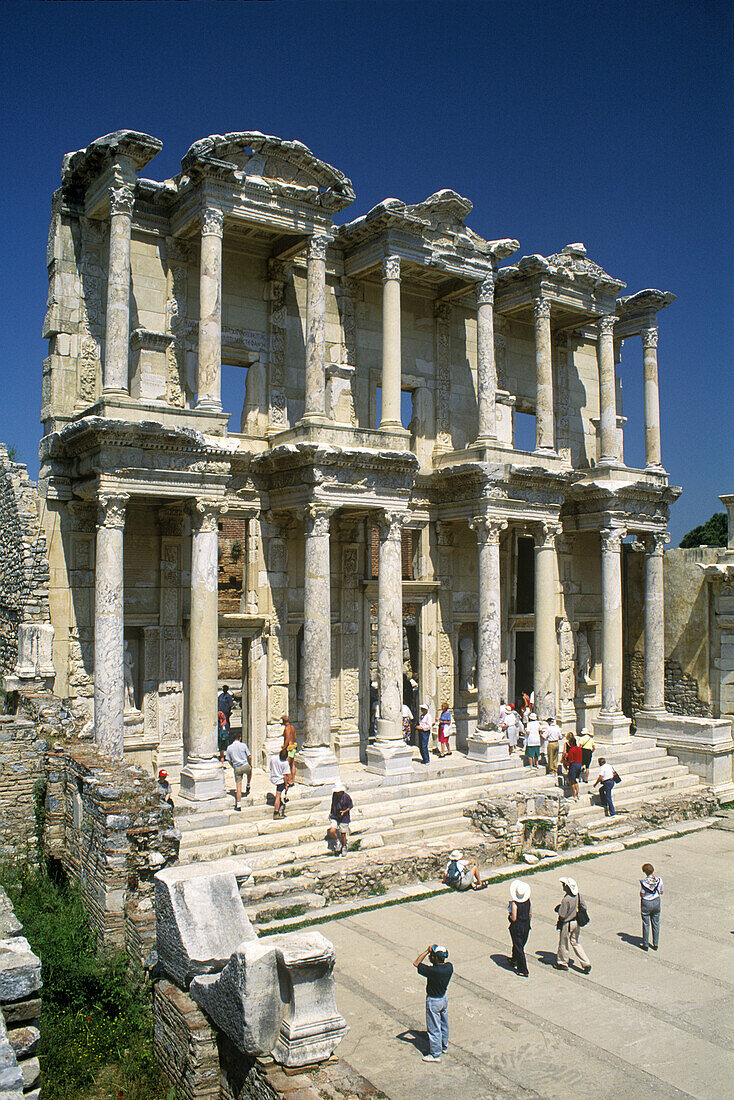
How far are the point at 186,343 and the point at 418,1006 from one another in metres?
13.5

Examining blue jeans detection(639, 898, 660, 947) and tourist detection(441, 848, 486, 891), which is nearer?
blue jeans detection(639, 898, 660, 947)

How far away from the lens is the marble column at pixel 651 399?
2525 cm

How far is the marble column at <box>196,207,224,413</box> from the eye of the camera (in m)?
17.0

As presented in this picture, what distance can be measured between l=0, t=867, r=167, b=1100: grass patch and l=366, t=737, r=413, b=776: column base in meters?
8.03

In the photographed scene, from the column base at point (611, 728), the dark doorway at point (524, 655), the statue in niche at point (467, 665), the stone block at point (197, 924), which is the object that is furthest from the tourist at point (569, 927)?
the dark doorway at point (524, 655)

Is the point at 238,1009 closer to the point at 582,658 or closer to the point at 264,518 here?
the point at 264,518

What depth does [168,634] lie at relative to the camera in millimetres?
18297

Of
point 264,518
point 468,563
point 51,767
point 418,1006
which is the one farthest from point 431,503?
point 418,1006

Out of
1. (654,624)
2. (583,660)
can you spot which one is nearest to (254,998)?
(583,660)

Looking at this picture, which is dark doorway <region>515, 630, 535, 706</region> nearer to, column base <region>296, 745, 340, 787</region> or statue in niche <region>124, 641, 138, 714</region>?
column base <region>296, 745, 340, 787</region>

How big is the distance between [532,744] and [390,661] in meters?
4.11

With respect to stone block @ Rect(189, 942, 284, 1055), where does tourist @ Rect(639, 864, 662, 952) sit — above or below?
below

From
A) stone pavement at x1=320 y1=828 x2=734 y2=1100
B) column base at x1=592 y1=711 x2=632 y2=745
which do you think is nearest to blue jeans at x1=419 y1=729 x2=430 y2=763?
stone pavement at x1=320 y1=828 x2=734 y2=1100

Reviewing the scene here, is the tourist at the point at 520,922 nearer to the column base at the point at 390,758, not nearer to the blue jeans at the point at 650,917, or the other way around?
the blue jeans at the point at 650,917
